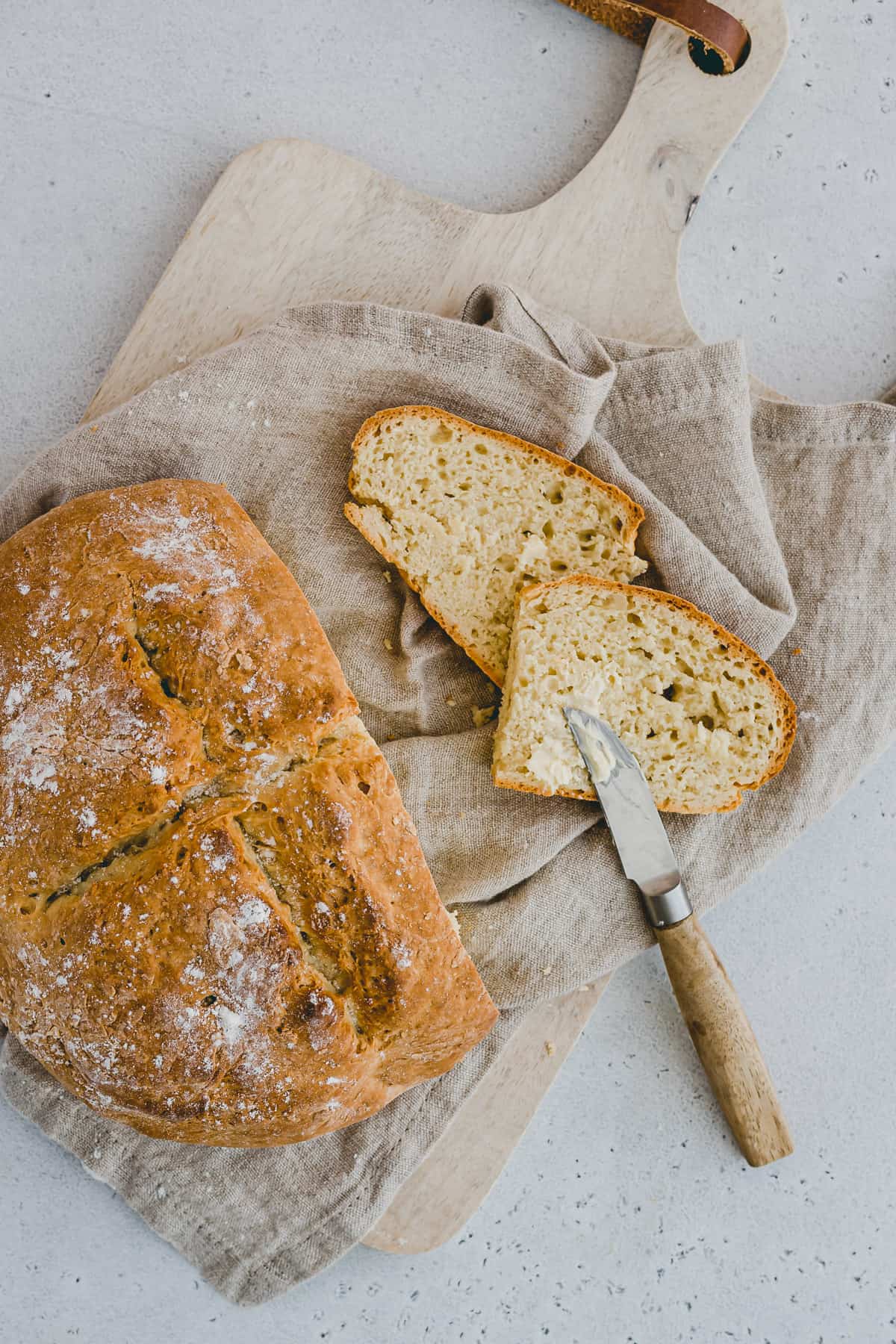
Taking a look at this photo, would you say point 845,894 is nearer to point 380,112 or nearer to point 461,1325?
point 461,1325

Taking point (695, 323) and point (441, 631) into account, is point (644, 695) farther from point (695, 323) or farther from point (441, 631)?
point (695, 323)

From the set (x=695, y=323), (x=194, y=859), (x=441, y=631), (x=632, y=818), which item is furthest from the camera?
(x=695, y=323)

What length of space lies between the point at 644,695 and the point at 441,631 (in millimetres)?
537

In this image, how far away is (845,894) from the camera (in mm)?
2742

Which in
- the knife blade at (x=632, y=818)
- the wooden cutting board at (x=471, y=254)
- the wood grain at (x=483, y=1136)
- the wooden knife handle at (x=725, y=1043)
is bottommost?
the wood grain at (x=483, y=1136)

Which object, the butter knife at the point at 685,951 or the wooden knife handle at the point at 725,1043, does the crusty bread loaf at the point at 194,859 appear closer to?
the butter knife at the point at 685,951

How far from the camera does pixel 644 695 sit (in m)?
2.41

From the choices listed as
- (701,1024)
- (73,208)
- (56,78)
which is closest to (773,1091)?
(701,1024)

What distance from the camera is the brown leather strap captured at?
2479mm

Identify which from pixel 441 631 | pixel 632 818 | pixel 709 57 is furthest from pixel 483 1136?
pixel 709 57

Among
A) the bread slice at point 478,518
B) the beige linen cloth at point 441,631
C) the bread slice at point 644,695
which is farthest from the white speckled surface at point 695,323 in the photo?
the bread slice at point 478,518

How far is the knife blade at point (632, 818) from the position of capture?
237 cm

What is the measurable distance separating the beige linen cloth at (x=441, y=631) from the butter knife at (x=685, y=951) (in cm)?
7

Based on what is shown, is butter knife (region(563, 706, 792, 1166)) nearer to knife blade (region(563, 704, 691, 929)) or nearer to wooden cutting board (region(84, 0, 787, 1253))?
knife blade (region(563, 704, 691, 929))
